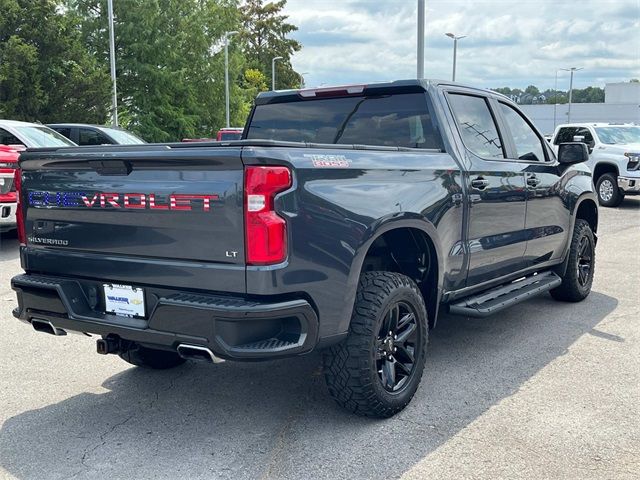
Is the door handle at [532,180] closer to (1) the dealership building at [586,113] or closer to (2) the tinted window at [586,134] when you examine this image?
(2) the tinted window at [586,134]

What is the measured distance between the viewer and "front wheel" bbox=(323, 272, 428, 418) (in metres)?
3.50

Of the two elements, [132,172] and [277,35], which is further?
[277,35]

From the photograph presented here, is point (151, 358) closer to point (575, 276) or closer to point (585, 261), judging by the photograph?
point (575, 276)

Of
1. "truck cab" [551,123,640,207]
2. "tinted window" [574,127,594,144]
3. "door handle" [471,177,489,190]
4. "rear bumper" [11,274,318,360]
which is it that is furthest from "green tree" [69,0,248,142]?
"rear bumper" [11,274,318,360]

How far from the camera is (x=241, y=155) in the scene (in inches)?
117

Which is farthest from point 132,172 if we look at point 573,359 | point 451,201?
point 573,359

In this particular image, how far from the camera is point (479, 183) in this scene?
14.9 feet

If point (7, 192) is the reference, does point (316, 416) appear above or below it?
below

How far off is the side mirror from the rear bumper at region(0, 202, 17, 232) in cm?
686

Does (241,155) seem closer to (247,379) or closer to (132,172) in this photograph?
(132,172)

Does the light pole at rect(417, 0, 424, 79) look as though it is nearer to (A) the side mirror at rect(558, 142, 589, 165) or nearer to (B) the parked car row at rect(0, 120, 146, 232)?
(B) the parked car row at rect(0, 120, 146, 232)

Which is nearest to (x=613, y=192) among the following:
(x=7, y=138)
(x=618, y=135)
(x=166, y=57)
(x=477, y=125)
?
(x=618, y=135)

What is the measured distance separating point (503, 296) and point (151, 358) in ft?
8.47

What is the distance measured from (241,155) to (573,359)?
10.2 ft
